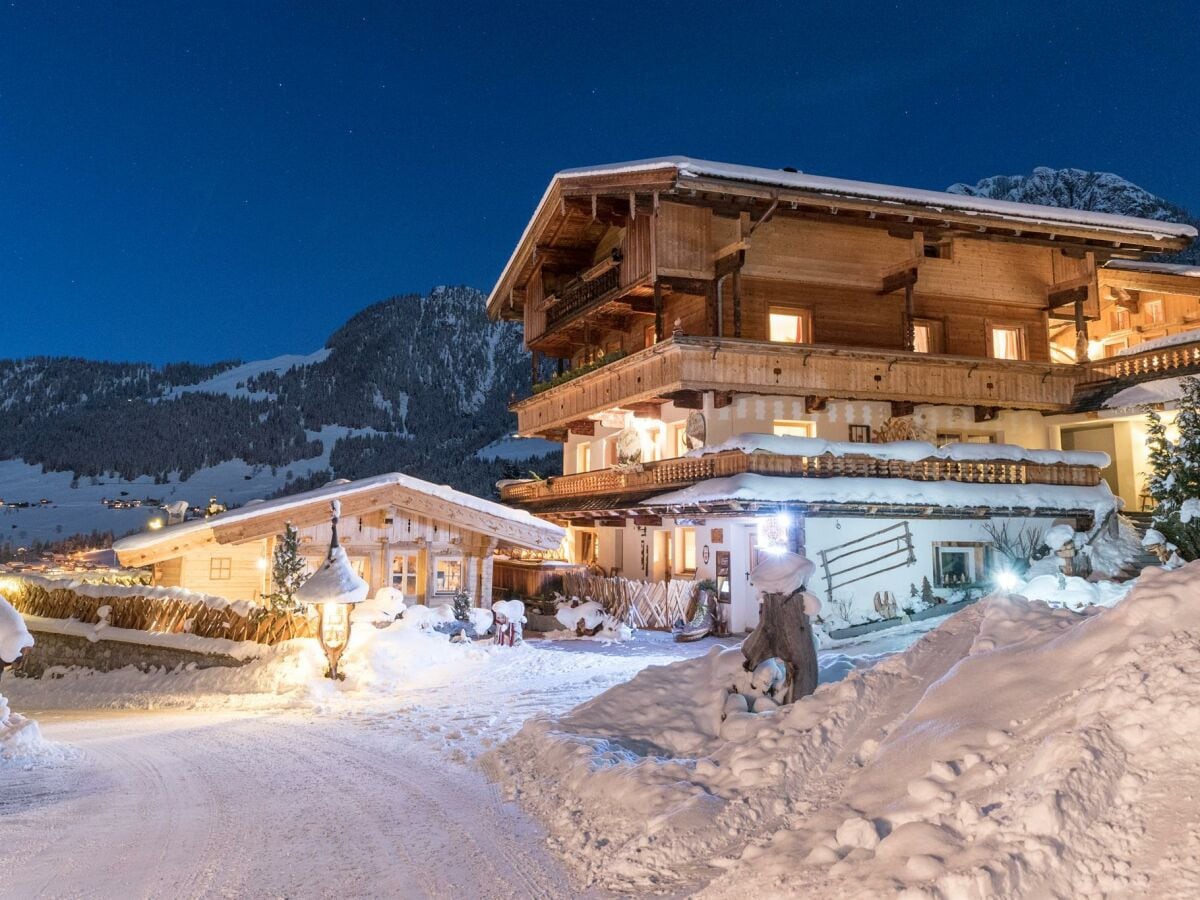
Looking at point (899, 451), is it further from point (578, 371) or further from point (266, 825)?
point (266, 825)

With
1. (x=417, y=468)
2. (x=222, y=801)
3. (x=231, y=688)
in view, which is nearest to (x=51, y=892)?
(x=222, y=801)

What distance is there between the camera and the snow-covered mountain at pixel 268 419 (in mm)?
77938

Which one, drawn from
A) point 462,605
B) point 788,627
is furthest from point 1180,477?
point 462,605

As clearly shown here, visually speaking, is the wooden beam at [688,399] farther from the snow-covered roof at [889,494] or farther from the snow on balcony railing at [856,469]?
the snow-covered roof at [889,494]

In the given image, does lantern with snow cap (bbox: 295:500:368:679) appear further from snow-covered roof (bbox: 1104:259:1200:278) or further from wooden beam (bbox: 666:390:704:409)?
snow-covered roof (bbox: 1104:259:1200:278)

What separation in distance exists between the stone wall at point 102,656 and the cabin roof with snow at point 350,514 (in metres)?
2.83

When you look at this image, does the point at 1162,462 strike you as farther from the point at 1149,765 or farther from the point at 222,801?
the point at 222,801

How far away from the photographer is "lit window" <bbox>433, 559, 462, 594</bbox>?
75.0ft

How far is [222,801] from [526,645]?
40.8 ft

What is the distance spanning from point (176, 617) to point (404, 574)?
6.34 m

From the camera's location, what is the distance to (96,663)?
1758 cm

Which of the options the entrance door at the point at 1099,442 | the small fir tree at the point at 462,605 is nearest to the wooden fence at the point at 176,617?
the small fir tree at the point at 462,605

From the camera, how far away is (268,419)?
105 m

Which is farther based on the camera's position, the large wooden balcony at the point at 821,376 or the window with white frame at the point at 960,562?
the large wooden balcony at the point at 821,376
